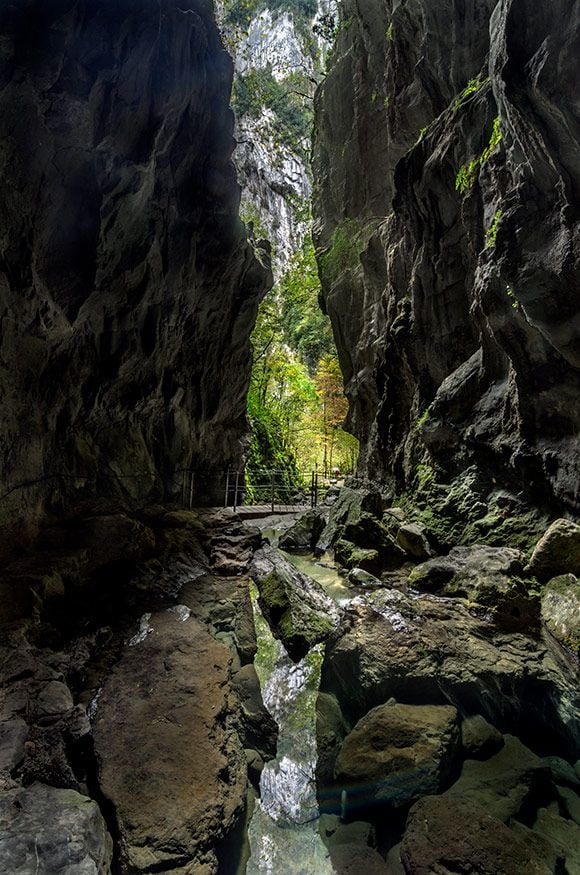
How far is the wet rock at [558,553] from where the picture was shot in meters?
5.59

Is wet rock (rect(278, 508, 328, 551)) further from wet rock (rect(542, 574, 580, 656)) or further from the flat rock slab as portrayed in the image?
the flat rock slab

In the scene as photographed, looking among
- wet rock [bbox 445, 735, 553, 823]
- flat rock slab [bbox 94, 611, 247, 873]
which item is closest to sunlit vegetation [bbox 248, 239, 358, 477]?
flat rock slab [bbox 94, 611, 247, 873]

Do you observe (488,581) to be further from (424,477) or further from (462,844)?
(424,477)

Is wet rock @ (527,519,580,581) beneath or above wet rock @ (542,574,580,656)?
above

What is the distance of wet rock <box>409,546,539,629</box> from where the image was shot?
5.47 meters

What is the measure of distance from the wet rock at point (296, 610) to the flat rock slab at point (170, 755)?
131 centimetres

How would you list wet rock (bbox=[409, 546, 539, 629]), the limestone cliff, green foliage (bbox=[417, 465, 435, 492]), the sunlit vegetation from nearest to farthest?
the limestone cliff, wet rock (bbox=[409, 546, 539, 629]), green foliage (bbox=[417, 465, 435, 492]), the sunlit vegetation

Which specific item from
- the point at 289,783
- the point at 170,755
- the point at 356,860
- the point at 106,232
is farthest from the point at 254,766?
the point at 106,232

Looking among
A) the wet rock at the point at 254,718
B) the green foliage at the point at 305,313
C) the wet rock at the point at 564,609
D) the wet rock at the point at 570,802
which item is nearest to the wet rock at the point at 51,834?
the wet rock at the point at 254,718

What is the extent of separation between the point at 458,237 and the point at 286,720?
9980 millimetres

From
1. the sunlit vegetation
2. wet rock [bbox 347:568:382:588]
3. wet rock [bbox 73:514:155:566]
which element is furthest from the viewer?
the sunlit vegetation

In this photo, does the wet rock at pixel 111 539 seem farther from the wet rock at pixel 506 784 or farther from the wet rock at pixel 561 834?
the wet rock at pixel 561 834

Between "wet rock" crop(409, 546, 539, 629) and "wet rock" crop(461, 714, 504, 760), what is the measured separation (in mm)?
1917

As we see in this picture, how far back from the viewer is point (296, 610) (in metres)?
6.06
